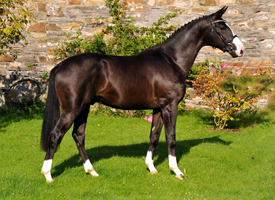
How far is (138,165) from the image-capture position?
534cm

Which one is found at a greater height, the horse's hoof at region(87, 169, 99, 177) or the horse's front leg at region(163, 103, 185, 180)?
the horse's front leg at region(163, 103, 185, 180)

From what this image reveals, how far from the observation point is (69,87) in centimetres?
439

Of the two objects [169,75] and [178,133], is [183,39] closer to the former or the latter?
[169,75]

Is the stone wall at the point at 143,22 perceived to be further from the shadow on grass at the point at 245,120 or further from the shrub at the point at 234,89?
the shadow on grass at the point at 245,120

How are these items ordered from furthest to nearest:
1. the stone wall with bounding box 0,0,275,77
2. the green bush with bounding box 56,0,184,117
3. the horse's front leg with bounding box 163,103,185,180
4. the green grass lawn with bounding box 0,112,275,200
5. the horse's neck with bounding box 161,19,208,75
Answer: the green bush with bounding box 56,0,184,117 < the stone wall with bounding box 0,0,275,77 < the horse's neck with bounding box 161,19,208,75 < the horse's front leg with bounding box 163,103,185,180 < the green grass lawn with bounding box 0,112,275,200

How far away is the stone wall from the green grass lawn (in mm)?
2517

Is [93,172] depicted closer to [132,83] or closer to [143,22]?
[132,83]

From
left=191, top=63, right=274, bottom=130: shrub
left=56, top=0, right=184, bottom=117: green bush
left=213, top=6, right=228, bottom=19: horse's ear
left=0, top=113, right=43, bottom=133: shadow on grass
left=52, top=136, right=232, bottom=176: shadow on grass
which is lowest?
left=0, top=113, right=43, bottom=133: shadow on grass

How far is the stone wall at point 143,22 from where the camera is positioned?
9.44 m

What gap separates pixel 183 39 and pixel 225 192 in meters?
2.54

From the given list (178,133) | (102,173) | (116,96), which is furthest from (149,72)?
(178,133)

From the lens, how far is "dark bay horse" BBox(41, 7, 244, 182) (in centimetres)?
443

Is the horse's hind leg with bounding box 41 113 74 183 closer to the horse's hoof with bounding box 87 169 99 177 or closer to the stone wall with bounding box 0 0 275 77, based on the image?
the horse's hoof with bounding box 87 169 99 177

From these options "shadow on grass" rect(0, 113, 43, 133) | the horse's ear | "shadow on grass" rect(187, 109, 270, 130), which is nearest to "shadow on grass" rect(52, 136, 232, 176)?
"shadow on grass" rect(187, 109, 270, 130)
